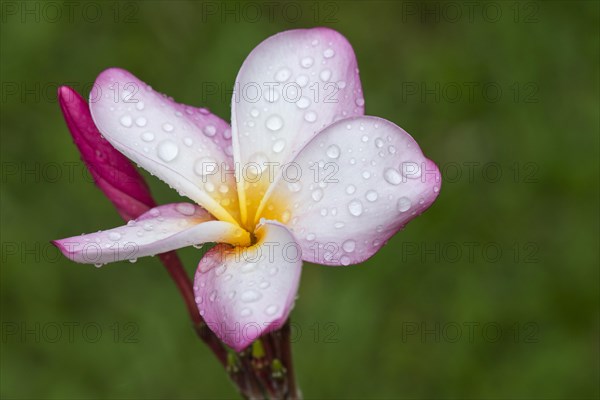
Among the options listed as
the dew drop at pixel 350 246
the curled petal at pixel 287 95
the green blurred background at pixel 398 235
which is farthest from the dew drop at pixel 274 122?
the green blurred background at pixel 398 235

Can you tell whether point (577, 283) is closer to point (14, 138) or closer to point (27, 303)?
point (27, 303)

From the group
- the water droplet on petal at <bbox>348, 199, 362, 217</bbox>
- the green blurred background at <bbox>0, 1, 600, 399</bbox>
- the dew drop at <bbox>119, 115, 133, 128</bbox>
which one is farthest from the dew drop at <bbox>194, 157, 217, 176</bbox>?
the green blurred background at <bbox>0, 1, 600, 399</bbox>

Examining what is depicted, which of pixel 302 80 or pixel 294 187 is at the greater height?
pixel 302 80

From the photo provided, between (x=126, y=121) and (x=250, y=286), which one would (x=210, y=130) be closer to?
(x=126, y=121)

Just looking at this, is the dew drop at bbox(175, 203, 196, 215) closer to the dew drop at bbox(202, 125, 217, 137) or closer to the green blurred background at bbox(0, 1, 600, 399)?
the dew drop at bbox(202, 125, 217, 137)

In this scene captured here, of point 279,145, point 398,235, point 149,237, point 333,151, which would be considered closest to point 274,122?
point 279,145

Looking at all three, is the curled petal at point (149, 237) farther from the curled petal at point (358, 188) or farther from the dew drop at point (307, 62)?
the dew drop at point (307, 62)
